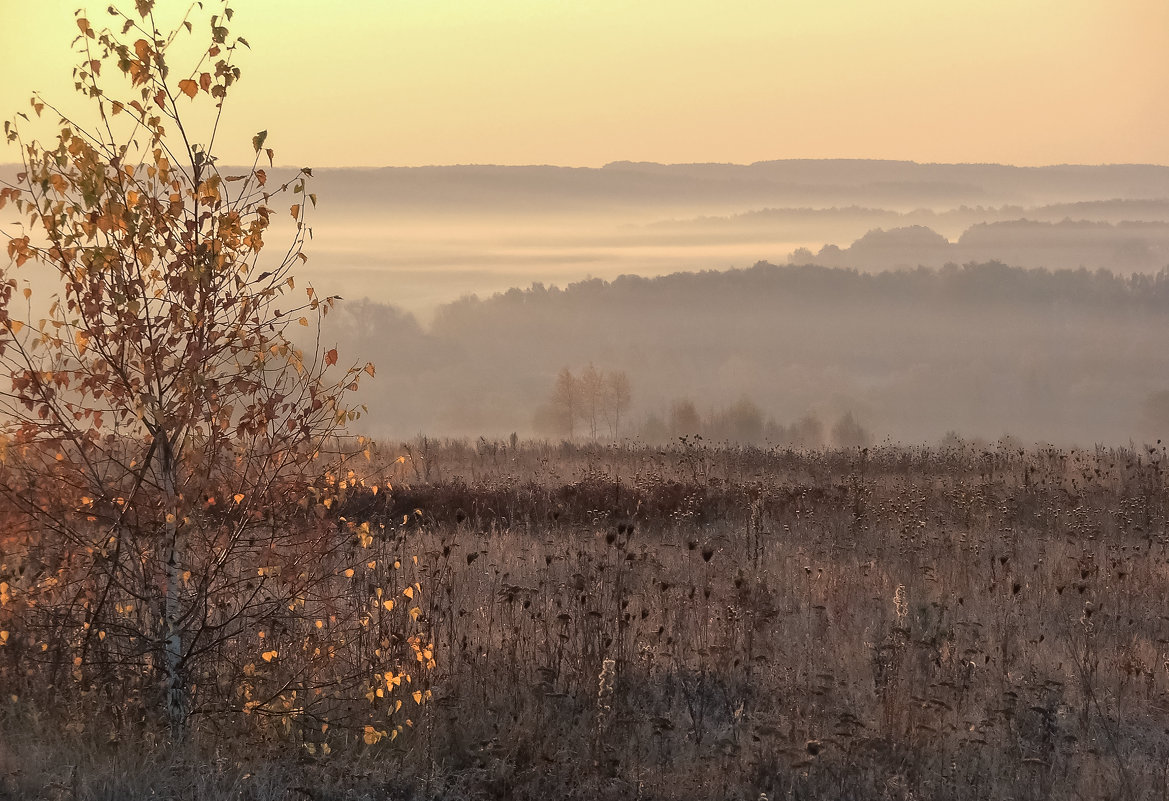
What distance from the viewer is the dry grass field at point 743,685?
6.08 metres

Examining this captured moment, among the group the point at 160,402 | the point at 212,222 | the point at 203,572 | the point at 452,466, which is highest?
the point at 212,222

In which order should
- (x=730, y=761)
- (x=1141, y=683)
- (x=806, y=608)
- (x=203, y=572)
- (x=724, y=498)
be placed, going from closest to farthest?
1. (x=203, y=572)
2. (x=730, y=761)
3. (x=1141, y=683)
4. (x=806, y=608)
5. (x=724, y=498)

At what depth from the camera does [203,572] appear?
6098 millimetres

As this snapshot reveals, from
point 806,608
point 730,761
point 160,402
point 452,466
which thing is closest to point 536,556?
point 806,608

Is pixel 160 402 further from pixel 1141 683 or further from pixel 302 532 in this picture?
pixel 1141 683

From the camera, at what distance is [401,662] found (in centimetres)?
709

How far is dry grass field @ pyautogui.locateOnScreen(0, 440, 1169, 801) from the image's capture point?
6078 millimetres

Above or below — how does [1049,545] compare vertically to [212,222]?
below

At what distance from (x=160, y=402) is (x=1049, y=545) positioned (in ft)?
37.3

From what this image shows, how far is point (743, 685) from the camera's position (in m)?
7.78

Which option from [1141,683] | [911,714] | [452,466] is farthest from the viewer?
[452,466]

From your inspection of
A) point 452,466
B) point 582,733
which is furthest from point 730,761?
point 452,466

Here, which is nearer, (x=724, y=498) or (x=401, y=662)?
(x=401, y=662)

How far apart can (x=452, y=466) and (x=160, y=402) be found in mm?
15241
